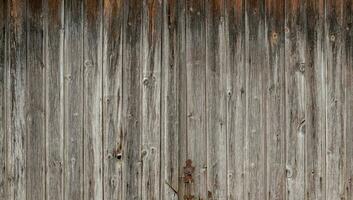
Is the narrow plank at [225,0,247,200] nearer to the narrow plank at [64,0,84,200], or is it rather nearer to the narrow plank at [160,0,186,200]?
the narrow plank at [160,0,186,200]

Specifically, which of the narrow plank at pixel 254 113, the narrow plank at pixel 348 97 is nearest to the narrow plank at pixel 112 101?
the narrow plank at pixel 254 113

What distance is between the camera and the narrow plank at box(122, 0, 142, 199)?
2.77m

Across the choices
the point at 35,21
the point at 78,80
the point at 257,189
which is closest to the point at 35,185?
the point at 78,80

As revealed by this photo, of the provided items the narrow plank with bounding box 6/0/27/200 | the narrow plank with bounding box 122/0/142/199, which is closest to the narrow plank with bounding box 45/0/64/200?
the narrow plank with bounding box 6/0/27/200

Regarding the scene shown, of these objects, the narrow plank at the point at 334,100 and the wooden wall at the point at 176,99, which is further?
the narrow plank at the point at 334,100

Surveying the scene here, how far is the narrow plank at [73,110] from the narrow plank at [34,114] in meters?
0.13

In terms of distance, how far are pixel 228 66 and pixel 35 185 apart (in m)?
1.30

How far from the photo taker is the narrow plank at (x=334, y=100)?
2879 mm

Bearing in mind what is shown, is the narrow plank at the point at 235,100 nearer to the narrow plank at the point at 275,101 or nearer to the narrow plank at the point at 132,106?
the narrow plank at the point at 275,101

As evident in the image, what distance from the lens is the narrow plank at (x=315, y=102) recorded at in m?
2.87

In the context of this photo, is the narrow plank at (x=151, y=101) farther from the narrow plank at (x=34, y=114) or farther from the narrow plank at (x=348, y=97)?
the narrow plank at (x=348, y=97)

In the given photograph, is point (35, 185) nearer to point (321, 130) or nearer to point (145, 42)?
point (145, 42)

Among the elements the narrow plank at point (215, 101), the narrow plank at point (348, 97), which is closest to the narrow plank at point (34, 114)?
the narrow plank at point (215, 101)

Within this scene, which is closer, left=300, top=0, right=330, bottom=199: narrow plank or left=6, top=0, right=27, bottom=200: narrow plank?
left=6, top=0, right=27, bottom=200: narrow plank
